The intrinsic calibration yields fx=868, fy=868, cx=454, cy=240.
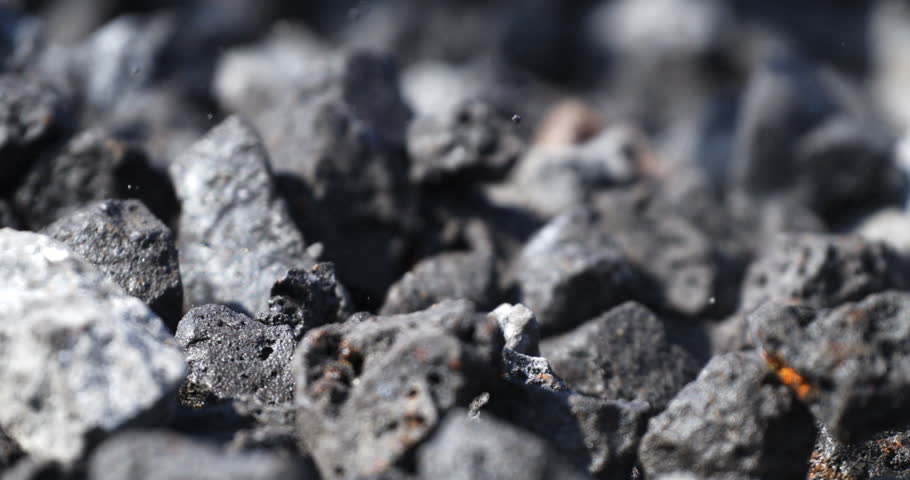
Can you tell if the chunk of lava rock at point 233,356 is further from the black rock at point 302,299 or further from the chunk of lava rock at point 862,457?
the chunk of lava rock at point 862,457

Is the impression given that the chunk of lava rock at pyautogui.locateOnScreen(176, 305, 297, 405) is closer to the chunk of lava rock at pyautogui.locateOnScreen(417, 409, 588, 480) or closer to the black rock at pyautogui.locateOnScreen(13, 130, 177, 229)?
the chunk of lava rock at pyautogui.locateOnScreen(417, 409, 588, 480)

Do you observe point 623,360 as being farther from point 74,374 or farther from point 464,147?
point 74,374

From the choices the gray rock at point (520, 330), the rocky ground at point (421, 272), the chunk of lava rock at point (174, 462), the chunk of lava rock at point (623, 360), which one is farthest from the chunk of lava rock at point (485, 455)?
the chunk of lava rock at point (623, 360)

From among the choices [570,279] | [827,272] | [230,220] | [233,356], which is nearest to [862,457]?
[827,272]

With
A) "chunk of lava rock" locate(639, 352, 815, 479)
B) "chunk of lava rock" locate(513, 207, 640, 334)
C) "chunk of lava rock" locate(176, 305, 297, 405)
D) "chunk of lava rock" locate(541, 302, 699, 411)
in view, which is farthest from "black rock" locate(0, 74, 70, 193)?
"chunk of lava rock" locate(639, 352, 815, 479)

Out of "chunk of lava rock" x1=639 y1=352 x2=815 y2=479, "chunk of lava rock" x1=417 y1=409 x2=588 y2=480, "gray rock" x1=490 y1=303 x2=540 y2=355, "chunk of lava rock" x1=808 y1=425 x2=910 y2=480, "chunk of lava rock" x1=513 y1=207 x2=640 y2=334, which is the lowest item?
"chunk of lava rock" x1=513 y1=207 x2=640 y2=334
